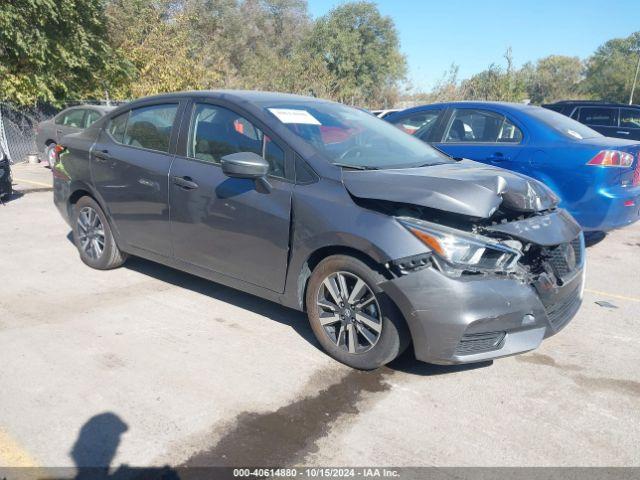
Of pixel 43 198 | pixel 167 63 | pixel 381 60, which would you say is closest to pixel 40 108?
pixel 167 63

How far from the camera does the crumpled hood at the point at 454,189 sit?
306cm

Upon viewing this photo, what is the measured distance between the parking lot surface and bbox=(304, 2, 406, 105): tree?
1436 inches

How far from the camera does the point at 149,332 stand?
3.97m

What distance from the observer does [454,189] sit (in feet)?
10.2

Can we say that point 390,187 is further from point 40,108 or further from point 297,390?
point 40,108

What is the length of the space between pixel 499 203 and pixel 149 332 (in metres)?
2.57

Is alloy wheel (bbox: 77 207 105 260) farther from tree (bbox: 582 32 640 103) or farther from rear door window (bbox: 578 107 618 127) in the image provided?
tree (bbox: 582 32 640 103)

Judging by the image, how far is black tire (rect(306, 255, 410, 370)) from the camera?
10.6ft

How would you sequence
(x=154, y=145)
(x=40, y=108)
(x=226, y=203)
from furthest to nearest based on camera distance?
(x=40, y=108) < (x=154, y=145) < (x=226, y=203)

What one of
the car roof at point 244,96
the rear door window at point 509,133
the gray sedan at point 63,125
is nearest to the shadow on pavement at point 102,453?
the car roof at point 244,96

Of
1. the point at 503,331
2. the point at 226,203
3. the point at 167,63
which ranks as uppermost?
the point at 167,63

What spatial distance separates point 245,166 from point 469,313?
1.68 meters

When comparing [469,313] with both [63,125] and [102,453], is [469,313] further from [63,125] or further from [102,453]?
[63,125]

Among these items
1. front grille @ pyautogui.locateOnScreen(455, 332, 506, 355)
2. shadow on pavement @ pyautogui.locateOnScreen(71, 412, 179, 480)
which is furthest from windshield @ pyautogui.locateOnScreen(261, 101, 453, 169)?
shadow on pavement @ pyautogui.locateOnScreen(71, 412, 179, 480)
